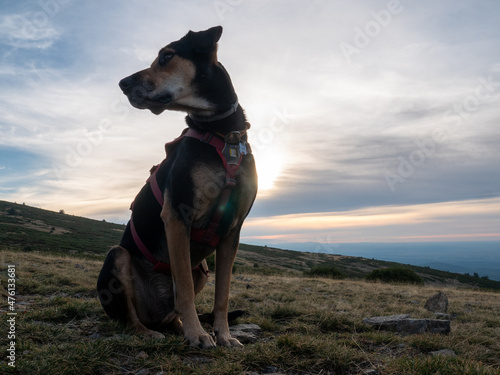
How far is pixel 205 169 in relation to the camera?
11.6 ft

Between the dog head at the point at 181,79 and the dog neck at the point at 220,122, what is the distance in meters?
0.11

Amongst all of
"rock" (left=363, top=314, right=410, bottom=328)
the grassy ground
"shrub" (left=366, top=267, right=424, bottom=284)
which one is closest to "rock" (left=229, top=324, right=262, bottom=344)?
the grassy ground

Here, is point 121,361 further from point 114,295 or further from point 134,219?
point 134,219

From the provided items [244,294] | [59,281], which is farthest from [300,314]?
[59,281]

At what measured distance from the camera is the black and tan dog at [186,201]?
3.52 metres

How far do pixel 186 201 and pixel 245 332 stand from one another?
211 centimetres

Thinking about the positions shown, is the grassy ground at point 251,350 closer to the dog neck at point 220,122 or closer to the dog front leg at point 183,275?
the dog front leg at point 183,275

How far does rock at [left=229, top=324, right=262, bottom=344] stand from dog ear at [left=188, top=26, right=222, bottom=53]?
322 cm

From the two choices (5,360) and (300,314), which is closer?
(5,360)

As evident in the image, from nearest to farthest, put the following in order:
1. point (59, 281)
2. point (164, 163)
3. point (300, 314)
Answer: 1. point (164, 163)
2. point (300, 314)
3. point (59, 281)

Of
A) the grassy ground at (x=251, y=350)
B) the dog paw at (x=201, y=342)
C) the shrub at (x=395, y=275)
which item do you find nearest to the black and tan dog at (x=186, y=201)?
the dog paw at (x=201, y=342)

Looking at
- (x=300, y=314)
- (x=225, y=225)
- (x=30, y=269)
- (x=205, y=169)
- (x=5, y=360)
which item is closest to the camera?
(x=5, y=360)

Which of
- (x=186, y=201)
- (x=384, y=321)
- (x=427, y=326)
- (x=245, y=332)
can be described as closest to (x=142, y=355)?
(x=186, y=201)

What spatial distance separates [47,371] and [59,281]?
21.0ft
